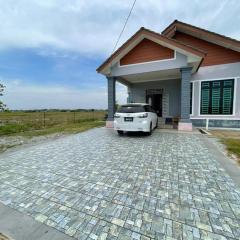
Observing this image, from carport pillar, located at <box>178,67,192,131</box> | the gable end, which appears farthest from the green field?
carport pillar, located at <box>178,67,192,131</box>

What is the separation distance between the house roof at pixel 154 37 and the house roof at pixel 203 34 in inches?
104

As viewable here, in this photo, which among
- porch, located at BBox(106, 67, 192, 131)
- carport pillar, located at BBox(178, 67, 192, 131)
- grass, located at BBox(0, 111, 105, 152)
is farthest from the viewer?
porch, located at BBox(106, 67, 192, 131)

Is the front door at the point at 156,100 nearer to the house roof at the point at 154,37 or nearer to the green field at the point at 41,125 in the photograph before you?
the green field at the point at 41,125

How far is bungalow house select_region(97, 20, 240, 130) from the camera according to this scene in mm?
Result: 8859

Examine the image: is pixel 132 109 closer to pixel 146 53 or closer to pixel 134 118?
pixel 134 118

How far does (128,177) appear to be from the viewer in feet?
11.0

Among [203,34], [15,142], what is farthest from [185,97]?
[15,142]

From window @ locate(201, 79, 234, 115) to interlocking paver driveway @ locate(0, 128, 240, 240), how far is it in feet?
22.4

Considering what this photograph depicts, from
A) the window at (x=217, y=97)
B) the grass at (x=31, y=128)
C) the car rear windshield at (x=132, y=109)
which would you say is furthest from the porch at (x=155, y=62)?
the grass at (x=31, y=128)

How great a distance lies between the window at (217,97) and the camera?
32.4 feet

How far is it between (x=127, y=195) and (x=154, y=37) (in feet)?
28.5

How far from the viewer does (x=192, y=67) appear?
29.0 ft

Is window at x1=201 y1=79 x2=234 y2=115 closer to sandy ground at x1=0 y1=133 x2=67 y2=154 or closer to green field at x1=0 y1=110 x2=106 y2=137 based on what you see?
green field at x1=0 y1=110 x2=106 y2=137

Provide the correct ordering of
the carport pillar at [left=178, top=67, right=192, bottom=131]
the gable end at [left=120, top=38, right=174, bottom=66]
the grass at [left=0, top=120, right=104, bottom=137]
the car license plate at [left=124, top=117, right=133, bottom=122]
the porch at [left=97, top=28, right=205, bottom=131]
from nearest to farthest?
the car license plate at [left=124, top=117, right=133, bottom=122] < the porch at [left=97, top=28, right=205, bottom=131] < the carport pillar at [left=178, top=67, right=192, bottom=131] < the gable end at [left=120, top=38, right=174, bottom=66] < the grass at [left=0, top=120, right=104, bottom=137]
